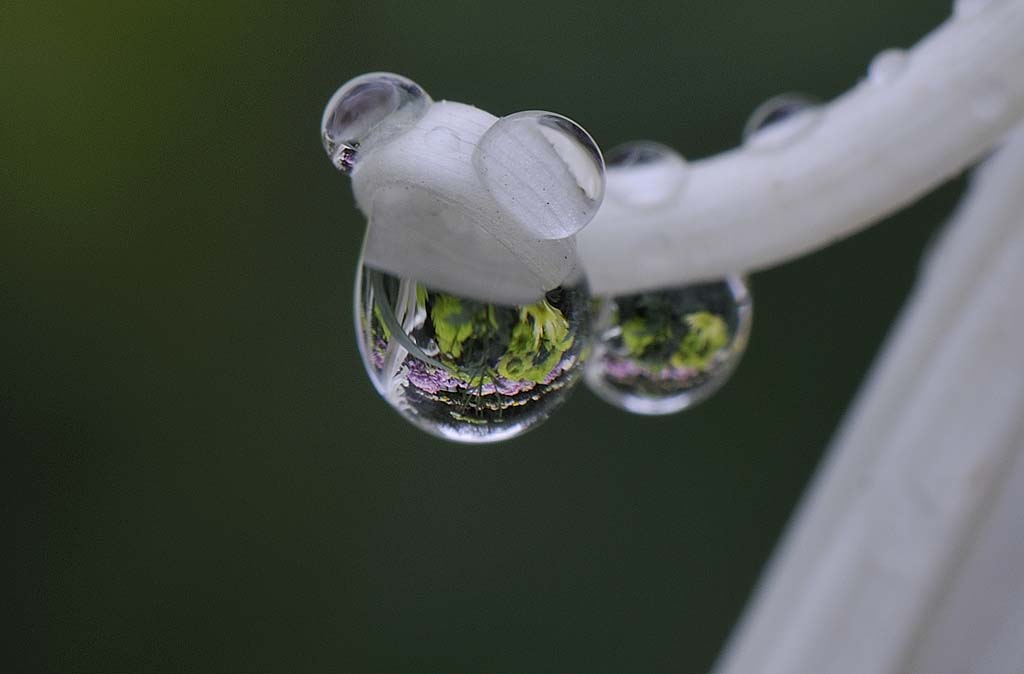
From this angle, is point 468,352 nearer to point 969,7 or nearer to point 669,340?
point 669,340

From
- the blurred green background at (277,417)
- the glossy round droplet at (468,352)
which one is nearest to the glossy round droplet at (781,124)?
the glossy round droplet at (468,352)

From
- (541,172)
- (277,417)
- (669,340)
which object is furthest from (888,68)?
(277,417)

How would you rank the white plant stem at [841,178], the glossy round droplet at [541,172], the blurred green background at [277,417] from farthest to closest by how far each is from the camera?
the blurred green background at [277,417] → the white plant stem at [841,178] → the glossy round droplet at [541,172]

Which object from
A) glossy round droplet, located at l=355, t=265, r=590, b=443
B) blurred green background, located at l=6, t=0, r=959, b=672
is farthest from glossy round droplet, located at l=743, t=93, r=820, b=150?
blurred green background, located at l=6, t=0, r=959, b=672

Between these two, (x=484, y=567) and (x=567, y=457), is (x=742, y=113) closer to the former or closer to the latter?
(x=567, y=457)

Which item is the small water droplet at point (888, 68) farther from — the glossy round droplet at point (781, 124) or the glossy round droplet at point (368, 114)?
the glossy round droplet at point (368, 114)

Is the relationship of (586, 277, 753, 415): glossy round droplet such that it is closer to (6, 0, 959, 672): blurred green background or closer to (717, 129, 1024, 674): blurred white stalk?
(717, 129, 1024, 674): blurred white stalk
